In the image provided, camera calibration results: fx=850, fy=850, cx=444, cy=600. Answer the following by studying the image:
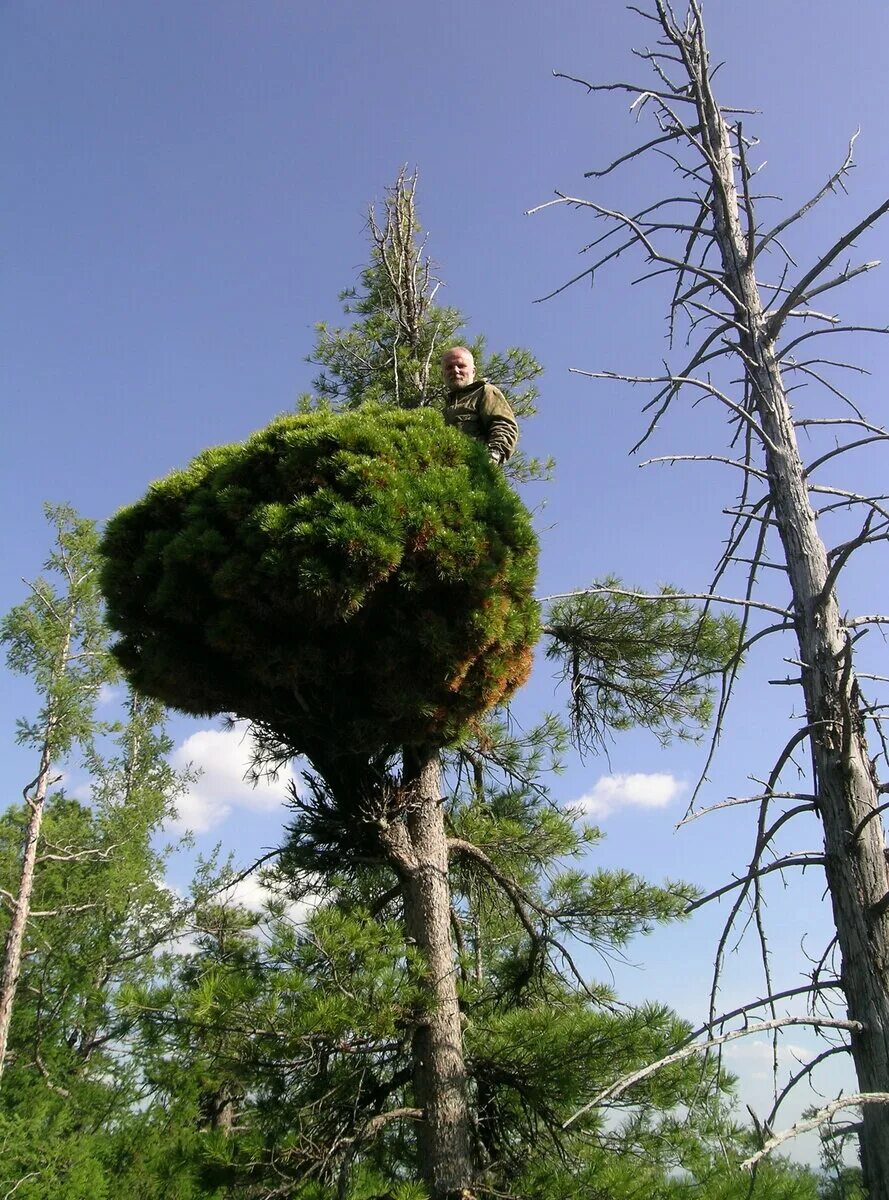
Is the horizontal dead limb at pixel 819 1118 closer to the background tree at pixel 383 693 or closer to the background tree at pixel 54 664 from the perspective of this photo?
the background tree at pixel 383 693

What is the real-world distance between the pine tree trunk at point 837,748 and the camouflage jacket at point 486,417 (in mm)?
1792

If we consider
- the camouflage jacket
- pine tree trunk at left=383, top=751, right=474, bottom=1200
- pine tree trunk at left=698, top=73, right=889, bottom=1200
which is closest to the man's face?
the camouflage jacket

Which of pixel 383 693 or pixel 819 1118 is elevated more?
pixel 383 693

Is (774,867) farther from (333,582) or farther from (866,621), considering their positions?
(333,582)

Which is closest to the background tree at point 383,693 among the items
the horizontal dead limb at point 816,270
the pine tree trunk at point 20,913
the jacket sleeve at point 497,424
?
the jacket sleeve at point 497,424

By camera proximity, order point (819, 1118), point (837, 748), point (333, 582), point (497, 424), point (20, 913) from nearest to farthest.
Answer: point (819, 1118) → point (837, 748) → point (333, 582) → point (497, 424) → point (20, 913)

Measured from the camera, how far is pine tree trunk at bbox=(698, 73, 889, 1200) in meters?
2.31

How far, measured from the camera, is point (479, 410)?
17.2ft

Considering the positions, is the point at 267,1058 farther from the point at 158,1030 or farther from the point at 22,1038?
the point at 22,1038

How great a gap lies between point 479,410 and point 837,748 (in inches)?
126

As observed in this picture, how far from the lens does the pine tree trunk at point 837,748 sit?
2309 mm

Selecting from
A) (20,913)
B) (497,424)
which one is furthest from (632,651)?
(20,913)

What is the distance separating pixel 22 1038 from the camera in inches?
461

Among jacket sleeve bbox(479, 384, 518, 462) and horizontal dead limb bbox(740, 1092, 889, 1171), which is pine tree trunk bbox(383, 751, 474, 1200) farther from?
horizontal dead limb bbox(740, 1092, 889, 1171)
